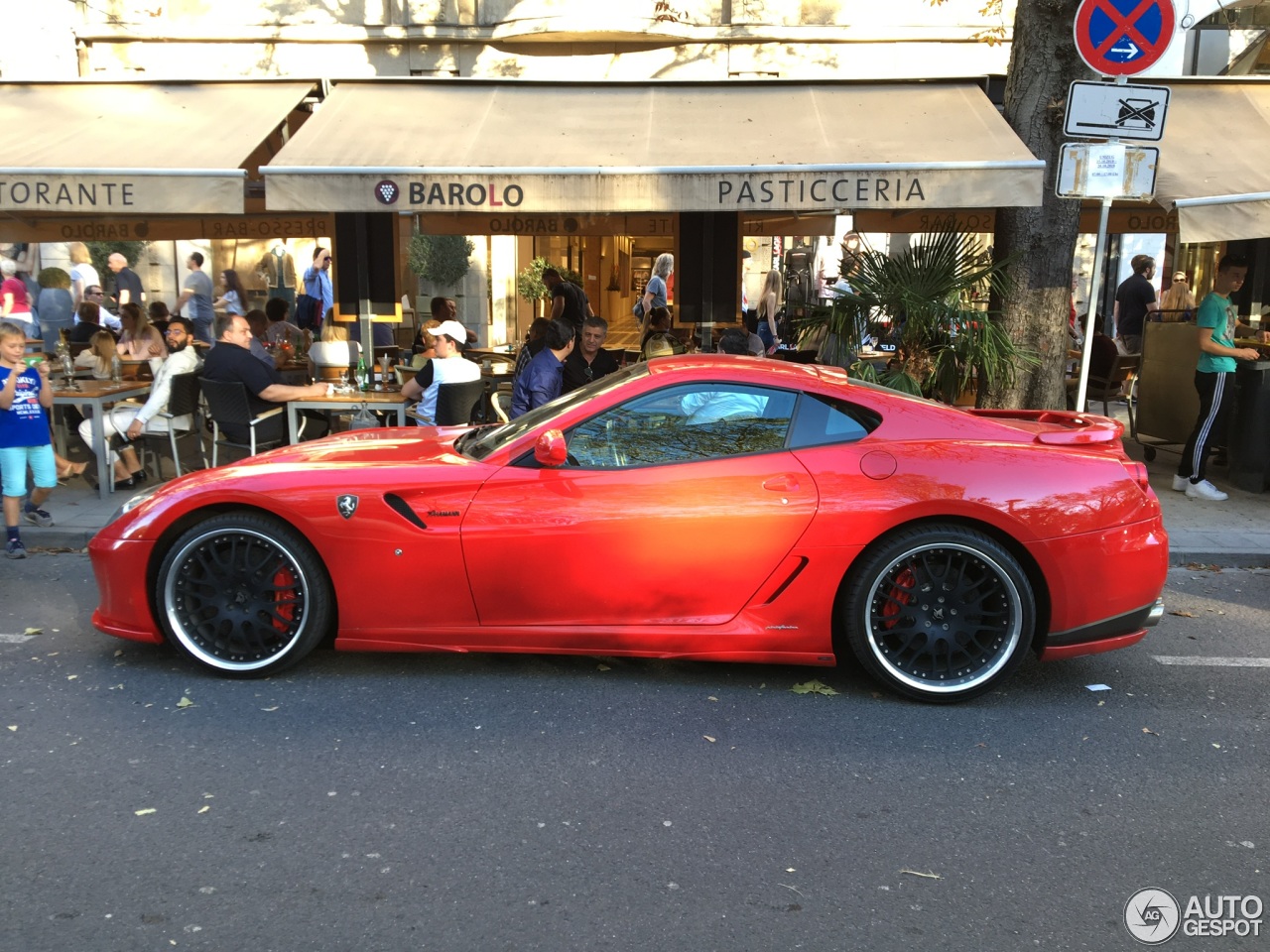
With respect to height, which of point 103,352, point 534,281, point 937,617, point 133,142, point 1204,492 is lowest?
point 1204,492

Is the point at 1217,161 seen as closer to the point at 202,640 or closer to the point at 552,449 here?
the point at 552,449

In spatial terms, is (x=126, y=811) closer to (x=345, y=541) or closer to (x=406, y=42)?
(x=345, y=541)

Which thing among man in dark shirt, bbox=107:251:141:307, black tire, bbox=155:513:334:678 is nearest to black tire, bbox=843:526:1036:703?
black tire, bbox=155:513:334:678

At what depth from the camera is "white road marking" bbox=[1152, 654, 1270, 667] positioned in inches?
207

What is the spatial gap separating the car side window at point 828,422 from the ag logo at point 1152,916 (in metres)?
2.10

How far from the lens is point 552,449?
14.9 feet

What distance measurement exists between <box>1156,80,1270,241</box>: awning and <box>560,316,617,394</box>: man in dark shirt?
4404 mm

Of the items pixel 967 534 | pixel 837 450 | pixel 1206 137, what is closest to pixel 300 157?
pixel 837 450

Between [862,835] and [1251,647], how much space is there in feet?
10.2

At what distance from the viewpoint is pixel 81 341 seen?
12.6 meters

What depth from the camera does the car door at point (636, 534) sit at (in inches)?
178

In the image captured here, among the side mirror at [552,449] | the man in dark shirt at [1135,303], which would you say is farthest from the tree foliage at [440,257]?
the side mirror at [552,449]

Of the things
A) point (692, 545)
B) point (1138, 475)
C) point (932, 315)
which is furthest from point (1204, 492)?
point (692, 545)

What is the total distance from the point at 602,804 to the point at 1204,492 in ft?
23.3
